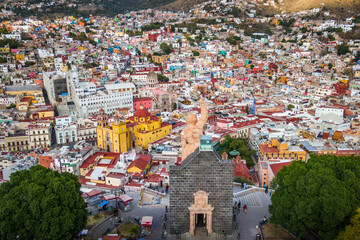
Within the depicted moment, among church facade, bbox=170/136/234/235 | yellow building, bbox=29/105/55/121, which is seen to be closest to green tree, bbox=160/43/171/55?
yellow building, bbox=29/105/55/121

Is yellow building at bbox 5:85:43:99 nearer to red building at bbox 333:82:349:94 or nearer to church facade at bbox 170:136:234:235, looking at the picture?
church facade at bbox 170:136:234:235

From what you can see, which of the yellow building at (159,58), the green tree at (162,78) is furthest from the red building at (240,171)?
the yellow building at (159,58)

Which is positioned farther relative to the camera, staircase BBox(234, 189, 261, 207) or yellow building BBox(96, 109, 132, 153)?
yellow building BBox(96, 109, 132, 153)

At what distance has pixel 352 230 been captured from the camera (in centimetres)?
1423

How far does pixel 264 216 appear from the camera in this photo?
62.5 ft

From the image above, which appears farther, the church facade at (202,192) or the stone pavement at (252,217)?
the stone pavement at (252,217)

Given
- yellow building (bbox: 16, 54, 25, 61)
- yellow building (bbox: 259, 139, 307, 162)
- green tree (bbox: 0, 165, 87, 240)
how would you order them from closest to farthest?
green tree (bbox: 0, 165, 87, 240)
yellow building (bbox: 259, 139, 307, 162)
yellow building (bbox: 16, 54, 25, 61)

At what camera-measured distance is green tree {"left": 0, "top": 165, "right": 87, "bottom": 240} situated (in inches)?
594

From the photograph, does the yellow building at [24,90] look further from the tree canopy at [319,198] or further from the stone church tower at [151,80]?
the tree canopy at [319,198]

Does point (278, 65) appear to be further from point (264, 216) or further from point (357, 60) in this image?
point (264, 216)

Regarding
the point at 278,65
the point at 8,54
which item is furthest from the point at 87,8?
the point at 278,65

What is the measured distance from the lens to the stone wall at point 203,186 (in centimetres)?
1575

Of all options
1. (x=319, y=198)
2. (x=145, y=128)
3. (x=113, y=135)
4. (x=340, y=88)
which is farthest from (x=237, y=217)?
(x=340, y=88)

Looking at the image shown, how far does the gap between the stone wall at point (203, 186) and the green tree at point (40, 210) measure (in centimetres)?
467
